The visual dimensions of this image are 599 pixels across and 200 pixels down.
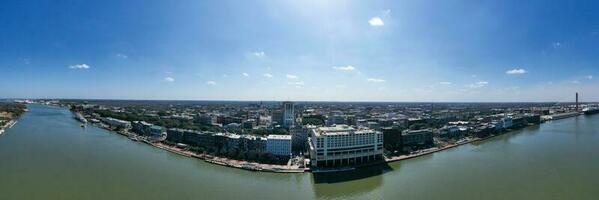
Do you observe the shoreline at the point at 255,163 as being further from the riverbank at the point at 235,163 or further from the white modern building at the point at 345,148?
the white modern building at the point at 345,148

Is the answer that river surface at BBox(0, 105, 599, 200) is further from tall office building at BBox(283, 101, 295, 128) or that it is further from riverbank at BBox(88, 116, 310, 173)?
tall office building at BBox(283, 101, 295, 128)

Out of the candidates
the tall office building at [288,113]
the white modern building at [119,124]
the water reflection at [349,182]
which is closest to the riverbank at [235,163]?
the water reflection at [349,182]

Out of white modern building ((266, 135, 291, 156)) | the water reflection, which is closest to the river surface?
the water reflection

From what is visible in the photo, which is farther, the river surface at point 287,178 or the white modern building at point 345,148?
the white modern building at point 345,148

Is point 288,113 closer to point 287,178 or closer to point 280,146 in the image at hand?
point 280,146

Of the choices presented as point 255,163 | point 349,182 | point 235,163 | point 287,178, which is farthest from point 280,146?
point 349,182
